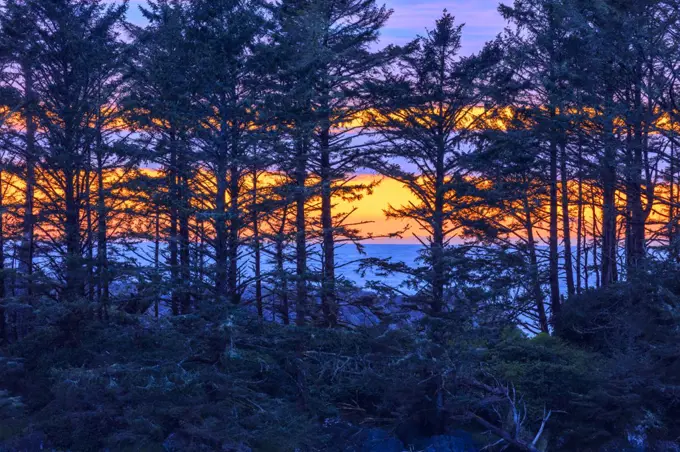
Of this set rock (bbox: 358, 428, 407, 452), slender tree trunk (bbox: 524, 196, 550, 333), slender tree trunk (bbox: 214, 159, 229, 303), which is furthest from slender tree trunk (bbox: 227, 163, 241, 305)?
slender tree trunk (bbox: 524, 196, 550, 333)

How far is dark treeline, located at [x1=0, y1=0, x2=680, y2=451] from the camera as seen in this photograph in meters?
11.5

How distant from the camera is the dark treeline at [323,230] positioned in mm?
11500

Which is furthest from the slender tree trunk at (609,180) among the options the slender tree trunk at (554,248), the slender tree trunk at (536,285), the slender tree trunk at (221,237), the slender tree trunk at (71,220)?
the slender tree trunk at (71,220)

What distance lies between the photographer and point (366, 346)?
1318 centimetres

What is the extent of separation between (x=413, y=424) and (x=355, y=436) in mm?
1244

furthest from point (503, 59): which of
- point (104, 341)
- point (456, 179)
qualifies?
point (104, 341)

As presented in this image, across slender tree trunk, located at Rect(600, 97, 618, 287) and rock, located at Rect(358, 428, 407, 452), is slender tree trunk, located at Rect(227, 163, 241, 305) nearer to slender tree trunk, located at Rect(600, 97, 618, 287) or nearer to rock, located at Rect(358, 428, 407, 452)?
rock, located at Rect(358, 428, 407, 452)

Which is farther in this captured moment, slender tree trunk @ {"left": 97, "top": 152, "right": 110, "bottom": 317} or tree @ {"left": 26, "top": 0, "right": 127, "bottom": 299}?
tree @ {"left": 26, "top": 0, "right": 127, "bottom": 299}

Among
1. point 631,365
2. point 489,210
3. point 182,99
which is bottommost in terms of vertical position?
point 631,365

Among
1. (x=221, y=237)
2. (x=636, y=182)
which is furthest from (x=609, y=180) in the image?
(x=221, y=237)

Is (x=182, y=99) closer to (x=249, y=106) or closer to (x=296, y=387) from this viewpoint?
(x=249, y=106)

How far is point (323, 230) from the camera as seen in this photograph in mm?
16141

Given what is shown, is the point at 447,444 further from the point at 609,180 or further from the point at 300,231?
the point at 609,180

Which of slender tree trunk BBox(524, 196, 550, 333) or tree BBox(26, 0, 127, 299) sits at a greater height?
tree BBox(26, 0, 127, 299)
